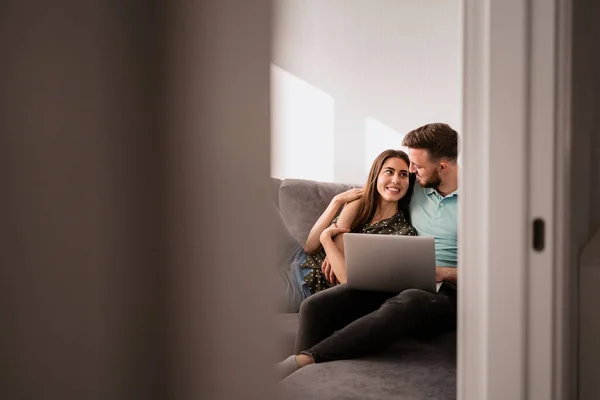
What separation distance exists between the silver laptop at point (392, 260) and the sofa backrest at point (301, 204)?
1.30ft

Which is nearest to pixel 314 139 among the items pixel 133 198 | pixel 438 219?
pixel 438 219

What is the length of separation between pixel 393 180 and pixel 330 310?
65cm

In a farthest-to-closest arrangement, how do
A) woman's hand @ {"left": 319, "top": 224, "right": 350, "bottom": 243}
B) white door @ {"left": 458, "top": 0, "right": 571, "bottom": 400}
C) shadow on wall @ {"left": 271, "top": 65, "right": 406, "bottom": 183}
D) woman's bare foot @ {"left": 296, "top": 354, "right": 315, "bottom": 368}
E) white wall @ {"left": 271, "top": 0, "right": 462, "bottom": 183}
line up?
shadow on wall @ {"left": 271, "top": 65, "right": 406, "bottom": 183} < white wall @ {"left": 271, "top": 0, "right": 462, "bottom": 183} < woman's hand @ {"left": 319, "top": 224, "right": 350, "bottom": 243} < woman's bare foot @ {"left": 296, "top": 354, "right": 315, "bottom": 368} < white door @ {"left": 458, "top": 0, "right": 571, "bottom": 400}

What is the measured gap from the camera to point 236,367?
172 millimetres

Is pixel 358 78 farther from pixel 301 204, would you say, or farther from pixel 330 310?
pixel 330 310

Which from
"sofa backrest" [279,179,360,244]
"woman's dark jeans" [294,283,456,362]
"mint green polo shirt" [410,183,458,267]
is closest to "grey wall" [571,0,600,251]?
"woman's dark jeans" [294,283,456,362]

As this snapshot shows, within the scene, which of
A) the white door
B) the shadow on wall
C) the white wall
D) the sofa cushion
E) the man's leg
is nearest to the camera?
the white door

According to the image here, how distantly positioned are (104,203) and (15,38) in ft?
0.15

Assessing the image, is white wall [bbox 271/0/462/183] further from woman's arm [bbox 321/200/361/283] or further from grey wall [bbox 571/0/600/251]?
grey wall [bbox 571/0/600/251]

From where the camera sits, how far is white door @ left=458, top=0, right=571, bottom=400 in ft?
2.36

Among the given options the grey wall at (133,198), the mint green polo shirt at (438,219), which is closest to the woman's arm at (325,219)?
the mint green polo shirt at (438,219)

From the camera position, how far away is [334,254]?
1972 mm

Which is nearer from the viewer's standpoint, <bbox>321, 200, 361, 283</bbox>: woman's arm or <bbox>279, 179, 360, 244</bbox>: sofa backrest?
<bbox>321, 200, 361, 283</bbox>: woman's arm

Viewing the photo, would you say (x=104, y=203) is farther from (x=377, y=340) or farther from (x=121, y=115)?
(x=377, y=340)
